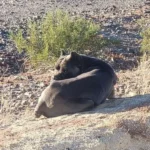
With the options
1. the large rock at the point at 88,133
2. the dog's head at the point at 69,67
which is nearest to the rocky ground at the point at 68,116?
Result: the large rock at the point at 88,133

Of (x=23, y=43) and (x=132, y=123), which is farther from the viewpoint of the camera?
(x=23, y=43)

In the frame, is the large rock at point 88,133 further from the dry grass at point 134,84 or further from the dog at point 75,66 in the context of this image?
the dry grass at point 134,84

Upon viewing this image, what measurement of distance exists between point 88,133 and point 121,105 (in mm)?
1703

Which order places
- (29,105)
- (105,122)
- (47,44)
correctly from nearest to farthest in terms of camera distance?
(105,122), (29,105), (47,44)

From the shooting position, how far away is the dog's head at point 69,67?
11.1 m

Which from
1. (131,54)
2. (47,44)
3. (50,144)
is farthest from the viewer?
(131,54)

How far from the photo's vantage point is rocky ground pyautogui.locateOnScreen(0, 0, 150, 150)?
880 cm

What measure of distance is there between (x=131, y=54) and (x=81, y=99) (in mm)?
10540

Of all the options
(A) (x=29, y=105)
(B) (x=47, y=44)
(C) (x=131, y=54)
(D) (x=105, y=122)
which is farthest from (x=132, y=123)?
(C) (x=131, y=54)

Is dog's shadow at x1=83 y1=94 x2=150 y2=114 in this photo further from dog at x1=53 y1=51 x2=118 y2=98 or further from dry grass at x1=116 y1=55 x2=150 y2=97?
dry grass at x1=116 y1=55 x2=150 y2=97

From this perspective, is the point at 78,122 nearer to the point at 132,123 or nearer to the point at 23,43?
the point at 132,123

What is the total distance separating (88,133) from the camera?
8844mm

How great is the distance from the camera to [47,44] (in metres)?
18.0

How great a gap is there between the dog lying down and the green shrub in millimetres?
6572
